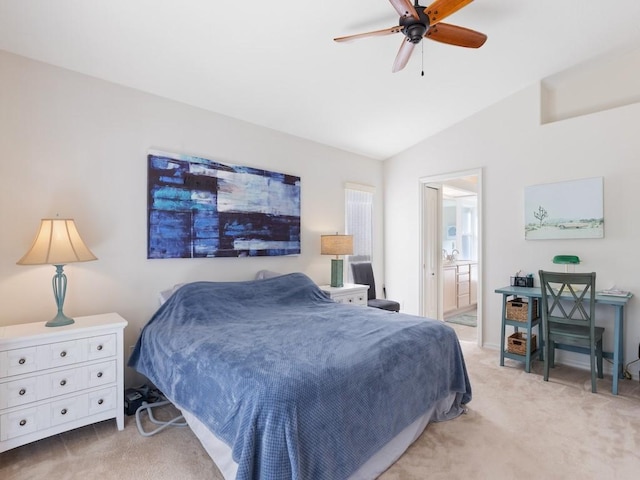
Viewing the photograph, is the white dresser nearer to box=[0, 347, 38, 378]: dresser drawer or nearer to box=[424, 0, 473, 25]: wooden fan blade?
box=[0, 347, 38, 378]: dresser drawer

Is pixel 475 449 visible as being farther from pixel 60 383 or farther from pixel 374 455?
pixel 60 383

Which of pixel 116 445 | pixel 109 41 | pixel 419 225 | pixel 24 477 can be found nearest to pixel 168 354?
pixel 116 445

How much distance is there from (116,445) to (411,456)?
184 centimetres

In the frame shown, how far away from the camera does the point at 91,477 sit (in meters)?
1.90

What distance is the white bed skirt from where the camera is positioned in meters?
1.74

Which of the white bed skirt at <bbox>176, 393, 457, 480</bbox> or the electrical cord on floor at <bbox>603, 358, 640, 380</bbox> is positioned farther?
the electrical cord on floor at <bbox>603, 358, 640, 380</bbox>

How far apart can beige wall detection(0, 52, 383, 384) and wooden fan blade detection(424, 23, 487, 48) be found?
7.01 ft

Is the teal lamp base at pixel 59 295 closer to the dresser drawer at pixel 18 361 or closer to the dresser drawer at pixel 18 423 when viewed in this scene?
the dresser drawer at pixel 18 361

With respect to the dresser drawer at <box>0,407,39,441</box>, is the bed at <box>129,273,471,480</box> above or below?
above

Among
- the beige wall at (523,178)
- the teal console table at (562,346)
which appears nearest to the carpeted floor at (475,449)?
the teal console table at (562,346)

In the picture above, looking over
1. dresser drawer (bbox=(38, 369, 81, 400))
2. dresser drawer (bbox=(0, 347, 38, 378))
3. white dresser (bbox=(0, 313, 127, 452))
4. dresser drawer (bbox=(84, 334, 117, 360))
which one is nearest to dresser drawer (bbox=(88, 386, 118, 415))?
white dresser (bbox=(0, 313, 127, 452))

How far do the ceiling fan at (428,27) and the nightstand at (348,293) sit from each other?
241 centimetres

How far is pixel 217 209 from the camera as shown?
11.1 feet

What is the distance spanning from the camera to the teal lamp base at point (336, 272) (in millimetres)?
4176
